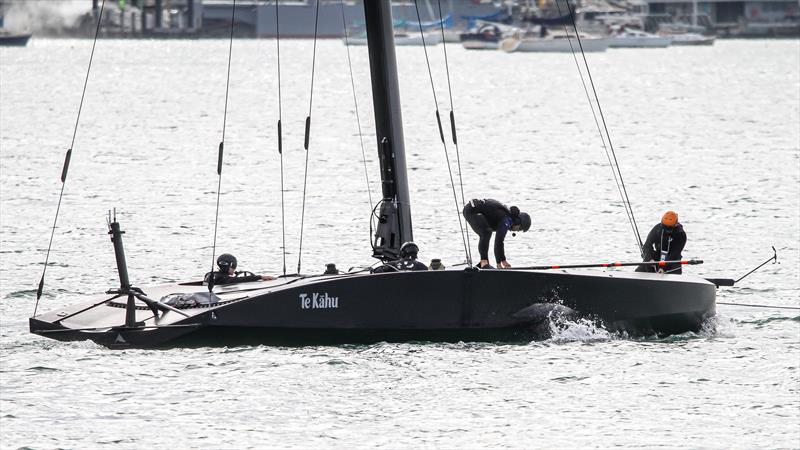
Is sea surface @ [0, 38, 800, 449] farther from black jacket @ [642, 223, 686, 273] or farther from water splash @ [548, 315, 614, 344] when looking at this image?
black jacket @ [642, 223, 686, 273]

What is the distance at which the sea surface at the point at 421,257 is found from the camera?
51.6 feet

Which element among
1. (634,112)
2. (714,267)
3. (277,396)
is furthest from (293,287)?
(634,112)

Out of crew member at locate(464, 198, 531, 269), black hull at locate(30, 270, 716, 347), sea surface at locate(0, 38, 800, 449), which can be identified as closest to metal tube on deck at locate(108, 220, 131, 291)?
black hull at locate(30, 270, 716, 347)

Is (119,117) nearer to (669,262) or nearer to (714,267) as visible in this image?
(714,267)

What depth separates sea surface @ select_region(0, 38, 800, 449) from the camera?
1573 centimetres

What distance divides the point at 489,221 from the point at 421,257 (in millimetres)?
9656

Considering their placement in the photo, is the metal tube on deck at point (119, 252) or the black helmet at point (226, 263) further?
the black helmet at point (226, 263)

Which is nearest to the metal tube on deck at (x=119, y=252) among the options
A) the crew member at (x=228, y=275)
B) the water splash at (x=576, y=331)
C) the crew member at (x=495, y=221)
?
the crew member at (x=228, y=275)

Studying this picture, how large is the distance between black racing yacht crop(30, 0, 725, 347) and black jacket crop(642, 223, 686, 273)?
2.70 feet

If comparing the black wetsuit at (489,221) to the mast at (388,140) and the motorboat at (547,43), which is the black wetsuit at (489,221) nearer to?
the mast at (388,140)

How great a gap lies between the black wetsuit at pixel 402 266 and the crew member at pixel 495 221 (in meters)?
1.27

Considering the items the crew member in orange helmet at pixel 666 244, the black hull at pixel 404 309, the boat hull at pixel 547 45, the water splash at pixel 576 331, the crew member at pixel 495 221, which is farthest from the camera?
the boat hull at pixel 547 45

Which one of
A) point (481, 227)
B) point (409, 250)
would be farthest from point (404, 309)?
point (481, 227)

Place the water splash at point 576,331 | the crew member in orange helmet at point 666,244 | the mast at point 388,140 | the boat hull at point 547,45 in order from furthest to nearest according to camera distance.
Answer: the boat hull at point 547,45
the crew member in orange helmet at point 666,244
the mast at point 388,140
the water splash at point 576,331
